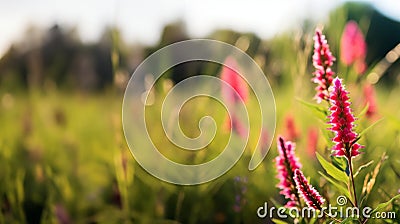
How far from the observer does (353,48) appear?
1.58m

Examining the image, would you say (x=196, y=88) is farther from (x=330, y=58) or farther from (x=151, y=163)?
(x=330, y=58)

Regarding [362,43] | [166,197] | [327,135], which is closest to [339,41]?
[362,43]

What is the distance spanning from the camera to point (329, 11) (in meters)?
1.67

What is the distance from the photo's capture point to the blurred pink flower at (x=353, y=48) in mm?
1570

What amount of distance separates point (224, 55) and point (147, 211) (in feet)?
2.02

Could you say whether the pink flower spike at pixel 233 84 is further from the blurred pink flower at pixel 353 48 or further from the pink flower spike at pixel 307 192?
the pink flower spike at pixel 307 192

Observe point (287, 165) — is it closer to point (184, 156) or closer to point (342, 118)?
point (342, 118)

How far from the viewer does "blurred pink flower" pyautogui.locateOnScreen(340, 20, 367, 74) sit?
1570 mm

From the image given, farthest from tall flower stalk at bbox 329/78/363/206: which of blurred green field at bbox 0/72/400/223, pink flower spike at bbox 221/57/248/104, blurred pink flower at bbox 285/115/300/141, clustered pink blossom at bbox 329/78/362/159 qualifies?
pink flower spike at bbox 221/57/248/104

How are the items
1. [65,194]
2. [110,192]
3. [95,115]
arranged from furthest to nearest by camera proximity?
[95,115] → [110,192] → [65,194]

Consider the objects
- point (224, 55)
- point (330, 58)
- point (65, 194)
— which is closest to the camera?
point (330, 58)

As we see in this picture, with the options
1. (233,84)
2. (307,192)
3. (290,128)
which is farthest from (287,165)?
(233,84)

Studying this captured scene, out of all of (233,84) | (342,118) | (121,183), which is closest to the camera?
(342,118)

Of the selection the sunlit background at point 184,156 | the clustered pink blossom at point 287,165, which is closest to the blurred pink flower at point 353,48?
the sunlit background at point 184,156
